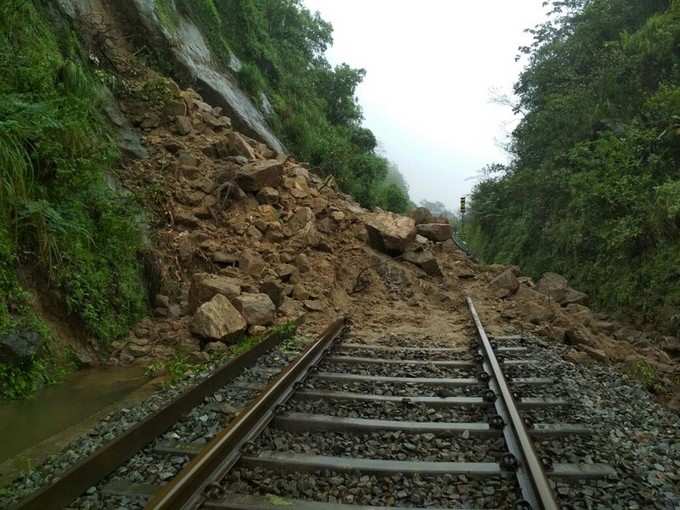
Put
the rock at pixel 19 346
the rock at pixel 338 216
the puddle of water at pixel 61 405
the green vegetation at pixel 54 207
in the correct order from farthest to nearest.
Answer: the rock at pixel 338 216
the green vegetation at pixel 54 207
the rock at pixel 19 346
the puddle of water at pixel 61 405

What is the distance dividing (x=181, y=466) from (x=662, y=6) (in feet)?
53.0

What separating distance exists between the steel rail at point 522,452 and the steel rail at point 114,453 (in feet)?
7.51

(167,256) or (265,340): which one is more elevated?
(167,256)

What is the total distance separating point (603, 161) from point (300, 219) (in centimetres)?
644

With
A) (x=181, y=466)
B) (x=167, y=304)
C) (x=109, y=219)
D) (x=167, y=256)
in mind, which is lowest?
(x=181, y=466)

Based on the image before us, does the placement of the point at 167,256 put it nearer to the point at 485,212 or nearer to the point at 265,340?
the point at 265,340

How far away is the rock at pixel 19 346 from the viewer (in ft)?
13.6

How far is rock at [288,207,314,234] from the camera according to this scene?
9453 mm

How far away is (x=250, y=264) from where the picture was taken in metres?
7.85

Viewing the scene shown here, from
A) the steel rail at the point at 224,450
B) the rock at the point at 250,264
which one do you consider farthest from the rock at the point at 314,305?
the steel rail at the point at 224,450

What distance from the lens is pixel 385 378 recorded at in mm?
4691

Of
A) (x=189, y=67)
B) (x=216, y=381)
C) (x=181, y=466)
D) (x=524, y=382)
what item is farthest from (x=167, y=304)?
(x=189, y=67)

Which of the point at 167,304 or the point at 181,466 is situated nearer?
the point at 181,466

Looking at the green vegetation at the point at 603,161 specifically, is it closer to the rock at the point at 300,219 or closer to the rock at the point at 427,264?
the rock at the point at 427,264
